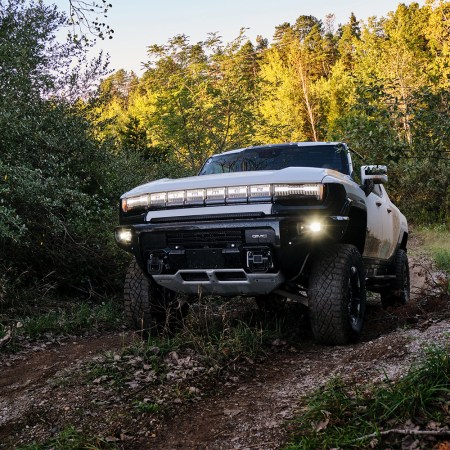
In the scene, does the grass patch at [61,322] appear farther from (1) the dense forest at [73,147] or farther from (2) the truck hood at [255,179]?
(2) the truck hood at [255,179]

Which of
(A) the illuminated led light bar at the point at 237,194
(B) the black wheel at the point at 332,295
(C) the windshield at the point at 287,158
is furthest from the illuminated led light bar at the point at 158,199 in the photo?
(C) the windshield at the point at 287,158

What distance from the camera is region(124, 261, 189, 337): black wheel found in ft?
16.6

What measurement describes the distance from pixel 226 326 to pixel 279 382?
3.48ft

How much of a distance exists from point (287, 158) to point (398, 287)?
254 cm

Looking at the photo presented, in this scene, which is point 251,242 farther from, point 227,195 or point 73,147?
point 73,147

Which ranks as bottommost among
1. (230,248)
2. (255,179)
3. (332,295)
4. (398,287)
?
(398,287)

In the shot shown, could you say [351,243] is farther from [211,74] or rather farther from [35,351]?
[211,74]

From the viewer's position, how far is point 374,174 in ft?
19.0

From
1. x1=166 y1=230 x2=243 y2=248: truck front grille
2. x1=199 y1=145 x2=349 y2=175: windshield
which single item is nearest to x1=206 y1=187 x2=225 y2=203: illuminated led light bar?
x1=166 y1=230 x2=243 y2=248: truck front grille

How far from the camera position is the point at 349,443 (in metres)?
2.57

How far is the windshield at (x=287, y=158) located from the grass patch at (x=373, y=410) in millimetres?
3036

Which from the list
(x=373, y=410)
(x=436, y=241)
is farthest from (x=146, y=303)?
(x=436, y=241)

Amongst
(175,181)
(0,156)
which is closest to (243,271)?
(175,181)

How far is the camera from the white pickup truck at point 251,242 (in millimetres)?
4332
